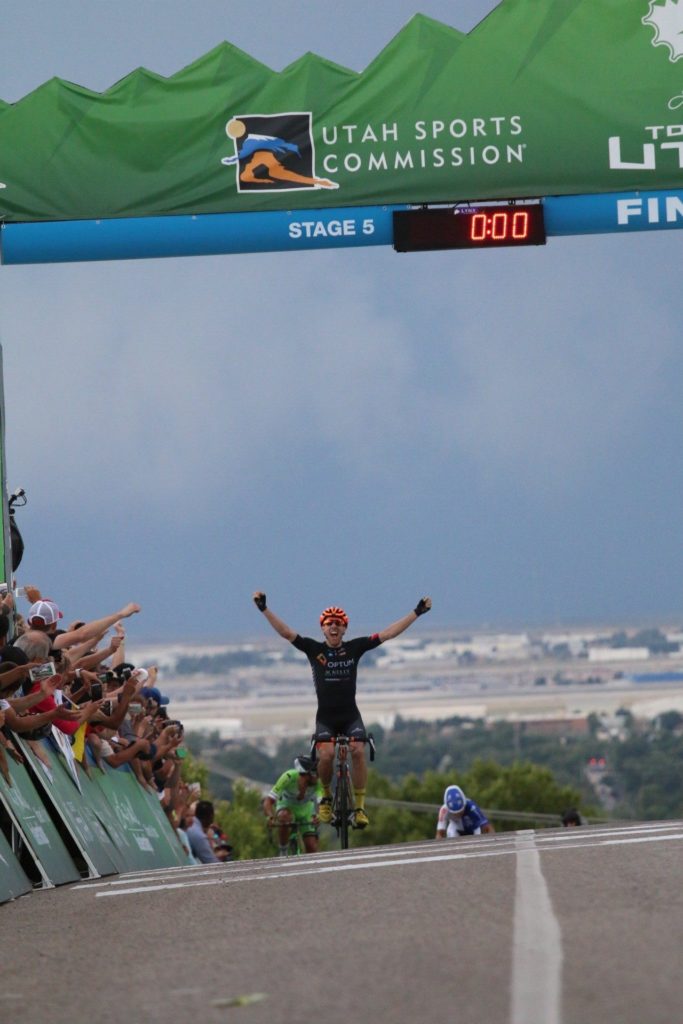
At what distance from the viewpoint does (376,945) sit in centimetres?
634

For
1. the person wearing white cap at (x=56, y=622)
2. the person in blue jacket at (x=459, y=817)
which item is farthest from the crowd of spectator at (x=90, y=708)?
the person in blue jacket at (x=459, y=817)

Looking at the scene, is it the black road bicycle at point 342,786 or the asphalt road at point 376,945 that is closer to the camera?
the asphalt road at point 376,945

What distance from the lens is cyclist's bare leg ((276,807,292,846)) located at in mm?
19625

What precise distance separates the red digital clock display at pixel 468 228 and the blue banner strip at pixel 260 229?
11 centimetres

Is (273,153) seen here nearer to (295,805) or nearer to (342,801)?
(342,801)

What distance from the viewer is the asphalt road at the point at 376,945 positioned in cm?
509

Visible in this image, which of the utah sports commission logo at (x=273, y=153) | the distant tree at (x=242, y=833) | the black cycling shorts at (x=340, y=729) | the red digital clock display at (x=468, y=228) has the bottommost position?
the distant tree at (x=242, y=833)

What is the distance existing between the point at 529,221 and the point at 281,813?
6.44 metres

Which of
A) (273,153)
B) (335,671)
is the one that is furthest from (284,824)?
(273,153)

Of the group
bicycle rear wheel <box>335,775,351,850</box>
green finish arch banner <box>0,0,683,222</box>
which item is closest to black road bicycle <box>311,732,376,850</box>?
bicycle rear wheel <box>335,775,351,850</box>

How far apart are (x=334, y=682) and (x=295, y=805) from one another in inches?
142

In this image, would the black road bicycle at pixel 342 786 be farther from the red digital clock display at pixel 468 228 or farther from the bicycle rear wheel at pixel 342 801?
the red digital clock display at pixel 468 228

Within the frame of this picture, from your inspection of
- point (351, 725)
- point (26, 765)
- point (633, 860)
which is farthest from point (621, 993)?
point (351, 725)

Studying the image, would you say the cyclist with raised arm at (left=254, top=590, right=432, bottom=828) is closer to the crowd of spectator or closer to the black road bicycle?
the black road bicycle
